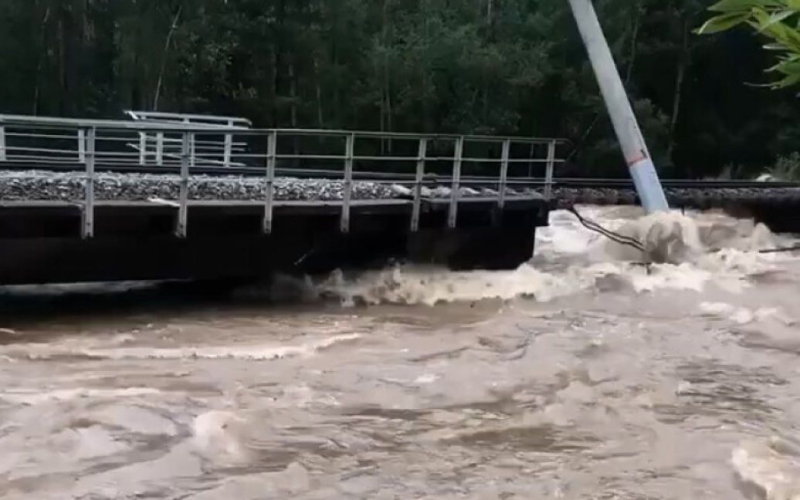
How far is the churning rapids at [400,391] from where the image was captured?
6.11 m

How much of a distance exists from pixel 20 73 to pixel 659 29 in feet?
77.5

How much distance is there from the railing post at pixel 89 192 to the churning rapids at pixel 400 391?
101cm

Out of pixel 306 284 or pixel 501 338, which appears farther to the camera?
pixel 306 284

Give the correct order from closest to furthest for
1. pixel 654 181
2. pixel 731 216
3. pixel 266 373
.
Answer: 1. pixel 266 373
2. pixel 654 181
3. pixel 731 216

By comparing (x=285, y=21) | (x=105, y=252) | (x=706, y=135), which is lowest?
(x=105, y=252)

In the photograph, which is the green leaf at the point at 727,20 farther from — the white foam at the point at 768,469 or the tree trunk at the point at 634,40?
the tree trunk at the point at 634,40

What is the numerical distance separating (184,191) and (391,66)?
2439 cm

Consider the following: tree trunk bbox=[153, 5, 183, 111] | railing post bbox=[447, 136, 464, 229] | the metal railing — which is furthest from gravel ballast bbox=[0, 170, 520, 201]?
tree trunk bbox=[153, 5, 183, 111]

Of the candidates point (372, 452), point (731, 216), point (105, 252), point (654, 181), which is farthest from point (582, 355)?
point (731, 216)

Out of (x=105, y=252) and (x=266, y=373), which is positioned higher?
(x=105, y=252)

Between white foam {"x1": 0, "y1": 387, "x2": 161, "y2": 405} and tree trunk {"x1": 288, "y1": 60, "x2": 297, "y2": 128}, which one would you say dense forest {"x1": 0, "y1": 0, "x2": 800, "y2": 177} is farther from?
white foam {"x1": 0, "y1": 387, "x2": 161, "y2": 405}

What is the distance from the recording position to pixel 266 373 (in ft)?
28.2

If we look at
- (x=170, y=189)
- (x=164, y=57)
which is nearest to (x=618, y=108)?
(x=170, y=189)

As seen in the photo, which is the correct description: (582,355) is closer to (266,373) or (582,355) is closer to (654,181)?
(266,373)
